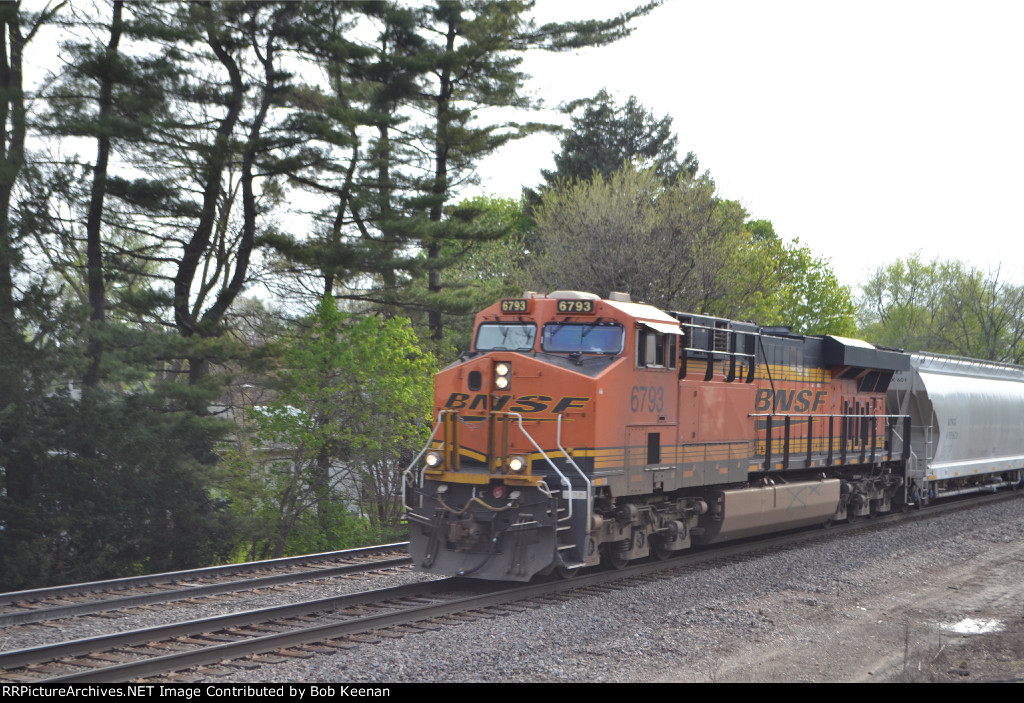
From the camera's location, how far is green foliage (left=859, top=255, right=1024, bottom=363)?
53.7 m

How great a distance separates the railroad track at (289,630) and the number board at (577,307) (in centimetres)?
323

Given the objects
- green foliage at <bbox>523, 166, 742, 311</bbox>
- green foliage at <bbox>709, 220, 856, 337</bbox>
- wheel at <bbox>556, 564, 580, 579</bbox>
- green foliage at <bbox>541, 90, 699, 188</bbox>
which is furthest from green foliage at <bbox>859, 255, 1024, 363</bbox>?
wheel at <bbox>556, 564, 580, 579</bbox>

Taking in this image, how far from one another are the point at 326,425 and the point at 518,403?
995cm

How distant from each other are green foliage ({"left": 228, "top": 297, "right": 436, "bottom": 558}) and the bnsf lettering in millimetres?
8359

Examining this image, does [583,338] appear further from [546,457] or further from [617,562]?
[617,562]

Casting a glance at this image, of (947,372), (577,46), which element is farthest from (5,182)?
(947,372)

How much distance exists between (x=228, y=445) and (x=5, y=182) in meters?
6.62

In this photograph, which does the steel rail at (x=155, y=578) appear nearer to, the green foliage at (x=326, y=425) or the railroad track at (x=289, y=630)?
the railroad track at (x=289, y=630)

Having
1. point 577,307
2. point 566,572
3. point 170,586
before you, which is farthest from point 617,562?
point 170,586

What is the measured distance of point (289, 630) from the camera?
8.45 meters

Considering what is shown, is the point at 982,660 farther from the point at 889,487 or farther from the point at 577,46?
the point at 577,46

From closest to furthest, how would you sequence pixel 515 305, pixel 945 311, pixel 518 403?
pixel 518 403 < pixel 515 305 < pixel 945 311

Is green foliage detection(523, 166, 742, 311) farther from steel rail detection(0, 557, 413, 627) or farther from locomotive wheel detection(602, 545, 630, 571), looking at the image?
steel rail detection(0, 557, 413, 627)

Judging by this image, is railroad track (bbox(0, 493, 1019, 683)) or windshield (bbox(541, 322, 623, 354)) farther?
windshield (bbox(541, 322, 623, 354))
